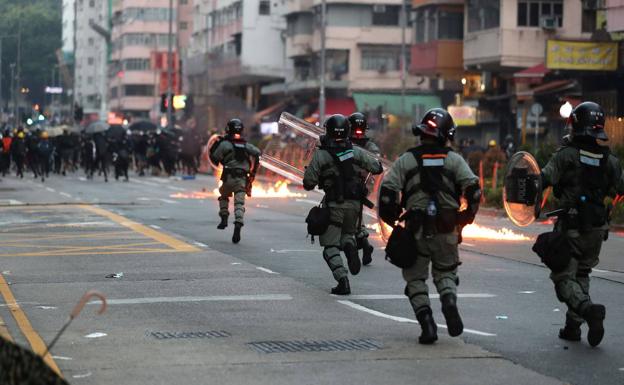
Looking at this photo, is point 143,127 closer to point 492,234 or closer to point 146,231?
point 146,231

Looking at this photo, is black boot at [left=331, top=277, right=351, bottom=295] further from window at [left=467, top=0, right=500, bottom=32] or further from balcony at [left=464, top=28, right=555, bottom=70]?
window at [left=467, top=0, right=500, bottom=32]

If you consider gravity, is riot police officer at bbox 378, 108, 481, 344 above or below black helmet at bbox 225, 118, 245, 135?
below

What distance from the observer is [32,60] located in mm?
183500

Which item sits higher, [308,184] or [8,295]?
[308,184]

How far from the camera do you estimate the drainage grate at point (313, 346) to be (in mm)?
10227

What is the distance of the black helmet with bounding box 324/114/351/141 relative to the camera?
45.7ft

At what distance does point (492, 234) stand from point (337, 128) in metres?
10.1

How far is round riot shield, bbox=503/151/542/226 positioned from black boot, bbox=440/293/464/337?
1.22m

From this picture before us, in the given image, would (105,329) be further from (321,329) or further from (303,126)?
(303,126)

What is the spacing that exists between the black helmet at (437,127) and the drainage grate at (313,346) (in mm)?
1549

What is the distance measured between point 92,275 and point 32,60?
564ft

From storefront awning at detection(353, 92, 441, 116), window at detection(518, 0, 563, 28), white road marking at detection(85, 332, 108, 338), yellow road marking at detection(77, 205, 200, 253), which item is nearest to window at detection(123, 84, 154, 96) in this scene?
storefront awning at detection(353, 92, 441, 116)

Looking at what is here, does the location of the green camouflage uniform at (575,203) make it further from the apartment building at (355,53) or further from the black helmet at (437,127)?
the apartment building at (355,53)

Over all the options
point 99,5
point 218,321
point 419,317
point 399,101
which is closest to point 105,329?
point 218,321
